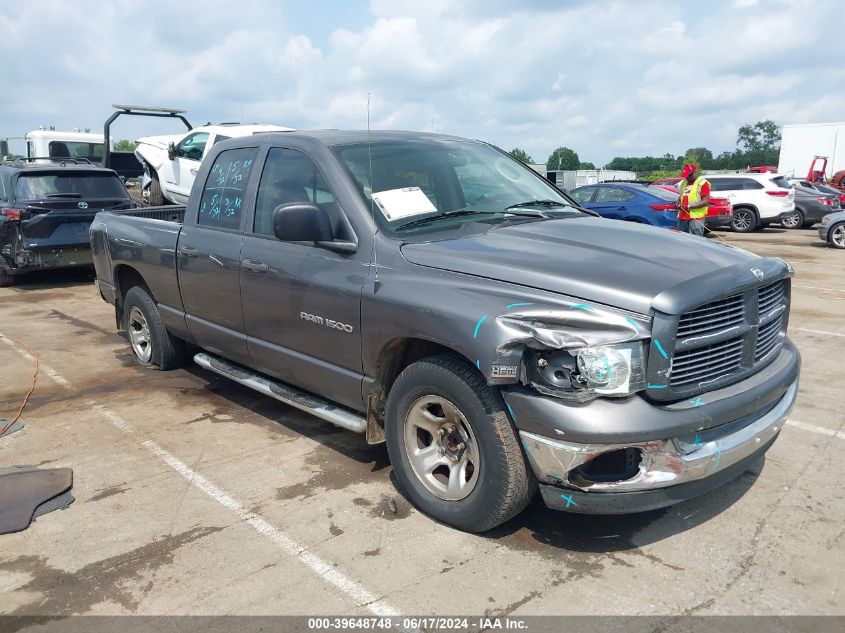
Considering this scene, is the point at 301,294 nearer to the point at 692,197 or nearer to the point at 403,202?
the point at 403,202

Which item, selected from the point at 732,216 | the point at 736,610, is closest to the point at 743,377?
the point at 736,610

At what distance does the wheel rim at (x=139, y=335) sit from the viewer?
6297 mm

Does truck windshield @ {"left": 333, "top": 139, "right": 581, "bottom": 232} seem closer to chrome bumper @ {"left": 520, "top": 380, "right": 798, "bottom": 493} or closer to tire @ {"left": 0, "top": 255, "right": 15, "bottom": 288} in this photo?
chrome bumper @ {"left": 520, "top": 380, "right": 798, "bottom": 493}

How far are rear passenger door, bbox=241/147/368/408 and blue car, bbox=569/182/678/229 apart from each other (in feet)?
34.7

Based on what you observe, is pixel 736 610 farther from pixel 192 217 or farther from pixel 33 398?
pixel 33 398

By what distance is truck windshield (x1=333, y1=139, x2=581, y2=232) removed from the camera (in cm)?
396

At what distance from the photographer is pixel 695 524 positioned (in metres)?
3.53

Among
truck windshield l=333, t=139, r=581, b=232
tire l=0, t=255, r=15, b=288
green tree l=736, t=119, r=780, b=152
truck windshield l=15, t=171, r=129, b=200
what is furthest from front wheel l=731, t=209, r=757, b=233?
green tree l=736, t=119, r=780, b=152

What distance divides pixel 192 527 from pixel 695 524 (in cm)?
253

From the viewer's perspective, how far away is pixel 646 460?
291 cm

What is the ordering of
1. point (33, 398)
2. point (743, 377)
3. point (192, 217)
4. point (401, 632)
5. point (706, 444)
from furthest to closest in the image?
point (33, 398) → point (192, 217) → point (743, 377) → point (706, 444) → point (401, 632)

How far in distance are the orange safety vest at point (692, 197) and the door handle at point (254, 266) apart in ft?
31.2

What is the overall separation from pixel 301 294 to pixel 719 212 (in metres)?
17.9

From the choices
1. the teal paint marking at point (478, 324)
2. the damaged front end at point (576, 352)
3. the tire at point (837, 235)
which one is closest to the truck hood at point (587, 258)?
the damaged front end at point (576, 352)
